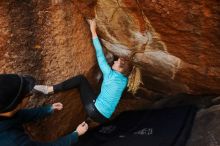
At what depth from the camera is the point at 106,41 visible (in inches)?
214

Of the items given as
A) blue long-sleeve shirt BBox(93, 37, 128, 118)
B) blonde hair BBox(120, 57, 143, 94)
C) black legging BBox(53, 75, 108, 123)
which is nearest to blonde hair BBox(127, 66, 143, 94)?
blonde hair BBox(120, 57, 143, 94)

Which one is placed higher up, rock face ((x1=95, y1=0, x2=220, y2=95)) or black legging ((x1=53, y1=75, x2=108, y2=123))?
rock face ((x1=95, y1=0, x2=220, y2=95))

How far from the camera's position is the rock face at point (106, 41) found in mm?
4359

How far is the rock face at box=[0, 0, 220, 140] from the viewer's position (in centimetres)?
436

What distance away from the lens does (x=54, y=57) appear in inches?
201

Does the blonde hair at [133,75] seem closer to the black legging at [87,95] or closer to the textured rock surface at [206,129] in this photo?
the black legging at [87,95]

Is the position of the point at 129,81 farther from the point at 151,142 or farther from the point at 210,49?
the point at 210,49

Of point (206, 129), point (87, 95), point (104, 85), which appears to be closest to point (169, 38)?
point (104, 85)

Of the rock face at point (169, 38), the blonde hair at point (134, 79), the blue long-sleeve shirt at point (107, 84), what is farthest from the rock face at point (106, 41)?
the blue long-sleeve shirt at point (107, 84)

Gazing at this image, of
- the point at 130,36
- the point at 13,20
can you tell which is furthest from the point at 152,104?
the point at 13,20

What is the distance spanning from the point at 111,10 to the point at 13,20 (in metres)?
1.17

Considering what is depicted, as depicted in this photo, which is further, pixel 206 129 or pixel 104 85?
pixel 206 129

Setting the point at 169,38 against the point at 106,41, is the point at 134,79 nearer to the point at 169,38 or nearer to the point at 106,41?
the point at 106,41

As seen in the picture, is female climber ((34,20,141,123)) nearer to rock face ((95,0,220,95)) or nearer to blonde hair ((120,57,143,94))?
blonde hair ((120,57,143,94))
